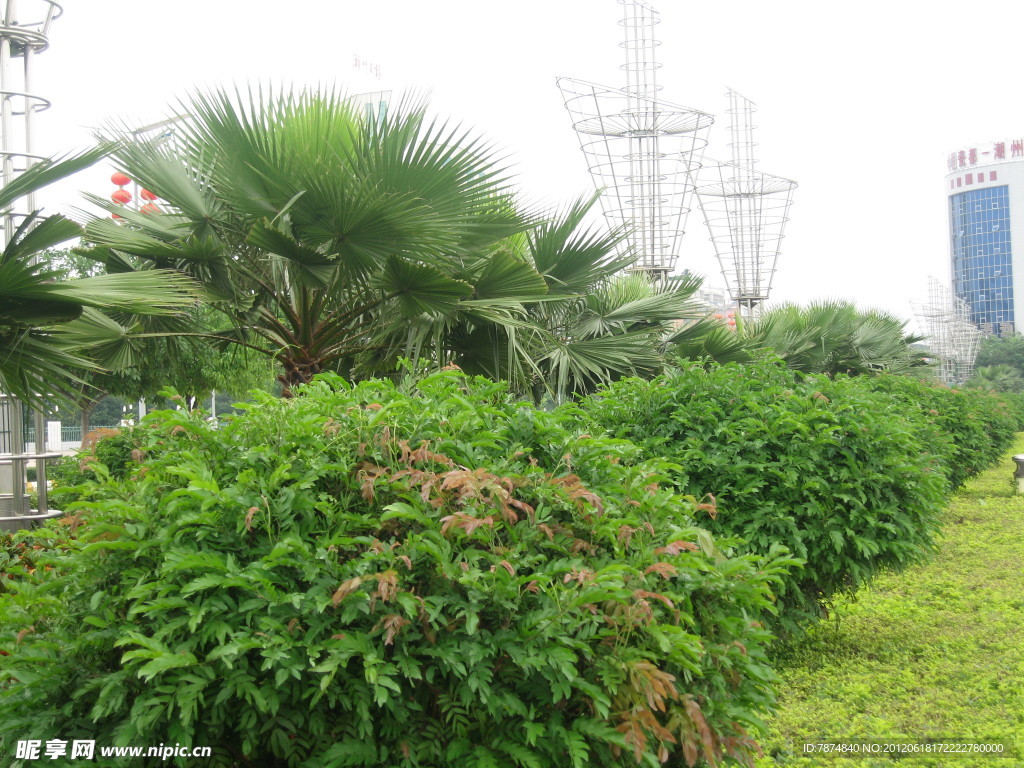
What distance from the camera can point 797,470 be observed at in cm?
482

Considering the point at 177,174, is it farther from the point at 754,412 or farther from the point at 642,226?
the point at 642,226

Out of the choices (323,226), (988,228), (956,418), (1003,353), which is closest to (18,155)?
(323,226)

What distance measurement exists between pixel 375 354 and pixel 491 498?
5237 millimetres

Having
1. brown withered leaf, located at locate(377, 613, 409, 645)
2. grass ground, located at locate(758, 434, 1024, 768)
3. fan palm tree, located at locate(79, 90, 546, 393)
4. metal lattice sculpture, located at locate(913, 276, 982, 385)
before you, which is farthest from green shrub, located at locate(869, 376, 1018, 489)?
metal lattice sculpture, located at locate(913, 276, 982, 385)

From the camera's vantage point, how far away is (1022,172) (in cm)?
8725

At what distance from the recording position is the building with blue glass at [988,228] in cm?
8762

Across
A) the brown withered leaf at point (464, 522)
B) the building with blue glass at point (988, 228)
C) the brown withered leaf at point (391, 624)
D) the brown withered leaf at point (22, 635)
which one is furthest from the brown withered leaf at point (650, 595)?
the building with blue glass at point (988, 228)

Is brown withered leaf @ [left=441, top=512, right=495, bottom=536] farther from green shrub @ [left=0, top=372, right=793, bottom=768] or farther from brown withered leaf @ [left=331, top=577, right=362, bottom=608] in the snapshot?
brown withered leaf @ [left=331, top=577, right=362, bottom=608]

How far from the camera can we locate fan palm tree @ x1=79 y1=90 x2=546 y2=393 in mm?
6109

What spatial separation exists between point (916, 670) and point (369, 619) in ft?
13.9

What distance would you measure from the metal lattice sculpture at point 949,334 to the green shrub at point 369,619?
45.5 metres

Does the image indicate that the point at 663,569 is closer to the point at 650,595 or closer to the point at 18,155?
the point at 650,595

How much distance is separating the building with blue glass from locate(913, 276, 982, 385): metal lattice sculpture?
42.0m

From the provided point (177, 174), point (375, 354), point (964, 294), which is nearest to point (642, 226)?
point (375, 354)
